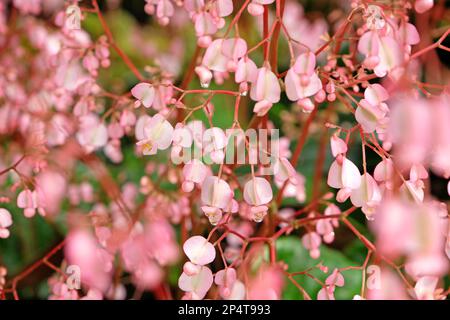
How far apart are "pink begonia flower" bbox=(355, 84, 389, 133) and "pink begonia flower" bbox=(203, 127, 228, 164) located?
119 millimetres

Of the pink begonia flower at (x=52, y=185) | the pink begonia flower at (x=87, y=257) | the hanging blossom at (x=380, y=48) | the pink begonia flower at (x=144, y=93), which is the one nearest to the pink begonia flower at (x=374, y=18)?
the hanging blossom at (x=380, y=48)

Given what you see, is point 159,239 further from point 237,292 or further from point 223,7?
point 223,7

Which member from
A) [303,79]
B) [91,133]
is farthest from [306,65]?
[91,133]

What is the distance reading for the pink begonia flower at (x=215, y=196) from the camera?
50 cm

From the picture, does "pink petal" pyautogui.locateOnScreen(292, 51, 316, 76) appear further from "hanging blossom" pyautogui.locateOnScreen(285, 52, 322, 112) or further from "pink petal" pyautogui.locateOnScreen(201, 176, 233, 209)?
"pink petal" pyautogui.locateOnScreen(201, 176, 233, 209)

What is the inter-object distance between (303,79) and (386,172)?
0.12 meters

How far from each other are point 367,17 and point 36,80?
847 mm

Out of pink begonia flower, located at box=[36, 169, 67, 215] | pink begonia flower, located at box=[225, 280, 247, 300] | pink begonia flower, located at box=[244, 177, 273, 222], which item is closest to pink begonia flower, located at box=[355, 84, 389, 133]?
pink begonia flower, located at box=[244, 177, 273, 222]

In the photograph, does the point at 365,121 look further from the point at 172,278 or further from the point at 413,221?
the point at 172,278

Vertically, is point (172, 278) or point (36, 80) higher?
point (36, 80)

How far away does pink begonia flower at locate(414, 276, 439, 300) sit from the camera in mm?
568

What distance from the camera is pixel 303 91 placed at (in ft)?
1.63

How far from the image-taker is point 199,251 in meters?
0.51

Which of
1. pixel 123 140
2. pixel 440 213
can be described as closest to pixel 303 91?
pixel 440 213
